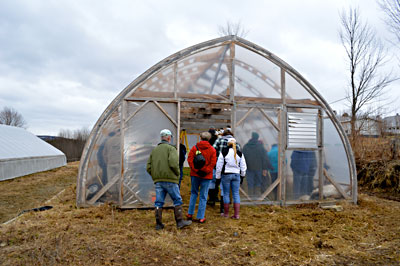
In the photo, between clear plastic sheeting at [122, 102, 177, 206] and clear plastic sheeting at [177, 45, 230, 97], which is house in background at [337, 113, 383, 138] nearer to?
clear plastic sheeting at [177, 45, 230, 97]

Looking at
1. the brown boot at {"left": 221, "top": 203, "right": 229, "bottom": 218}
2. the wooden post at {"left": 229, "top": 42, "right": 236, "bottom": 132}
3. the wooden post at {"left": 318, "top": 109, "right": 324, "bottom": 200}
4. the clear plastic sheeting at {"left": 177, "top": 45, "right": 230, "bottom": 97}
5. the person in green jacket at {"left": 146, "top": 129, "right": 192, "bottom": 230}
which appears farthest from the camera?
the wooden post at {"left": 318, "top": 109, "right": 324, "bottom": 200}

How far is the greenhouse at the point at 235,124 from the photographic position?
6.56 m

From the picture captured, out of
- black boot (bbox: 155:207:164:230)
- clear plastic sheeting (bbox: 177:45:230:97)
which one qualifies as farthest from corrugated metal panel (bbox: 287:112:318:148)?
black boot (bbox: 155:207:164:230)

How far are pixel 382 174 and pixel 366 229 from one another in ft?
19.7

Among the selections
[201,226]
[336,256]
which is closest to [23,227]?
[201,226]

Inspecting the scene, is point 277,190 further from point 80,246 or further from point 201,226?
point 80,246

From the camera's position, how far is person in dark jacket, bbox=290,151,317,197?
7305 millimetres

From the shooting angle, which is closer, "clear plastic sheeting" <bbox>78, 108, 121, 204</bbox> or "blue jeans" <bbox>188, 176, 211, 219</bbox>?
"blue jeans" <bbox>188, 176, 211, 219</bbox>

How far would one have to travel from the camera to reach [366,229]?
5.36m

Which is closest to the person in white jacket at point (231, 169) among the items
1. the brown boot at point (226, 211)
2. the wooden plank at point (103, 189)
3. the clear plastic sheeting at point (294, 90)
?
the brown boot at point (226, 211)

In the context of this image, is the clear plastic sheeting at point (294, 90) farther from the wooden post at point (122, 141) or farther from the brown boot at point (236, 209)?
the wooden post at point (122, 141)

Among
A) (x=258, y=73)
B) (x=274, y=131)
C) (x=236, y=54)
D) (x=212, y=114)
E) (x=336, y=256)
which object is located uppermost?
(x=236, y=54)

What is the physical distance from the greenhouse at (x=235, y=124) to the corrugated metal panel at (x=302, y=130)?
0.09ft

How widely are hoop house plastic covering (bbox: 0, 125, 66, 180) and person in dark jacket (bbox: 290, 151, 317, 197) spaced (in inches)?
438
